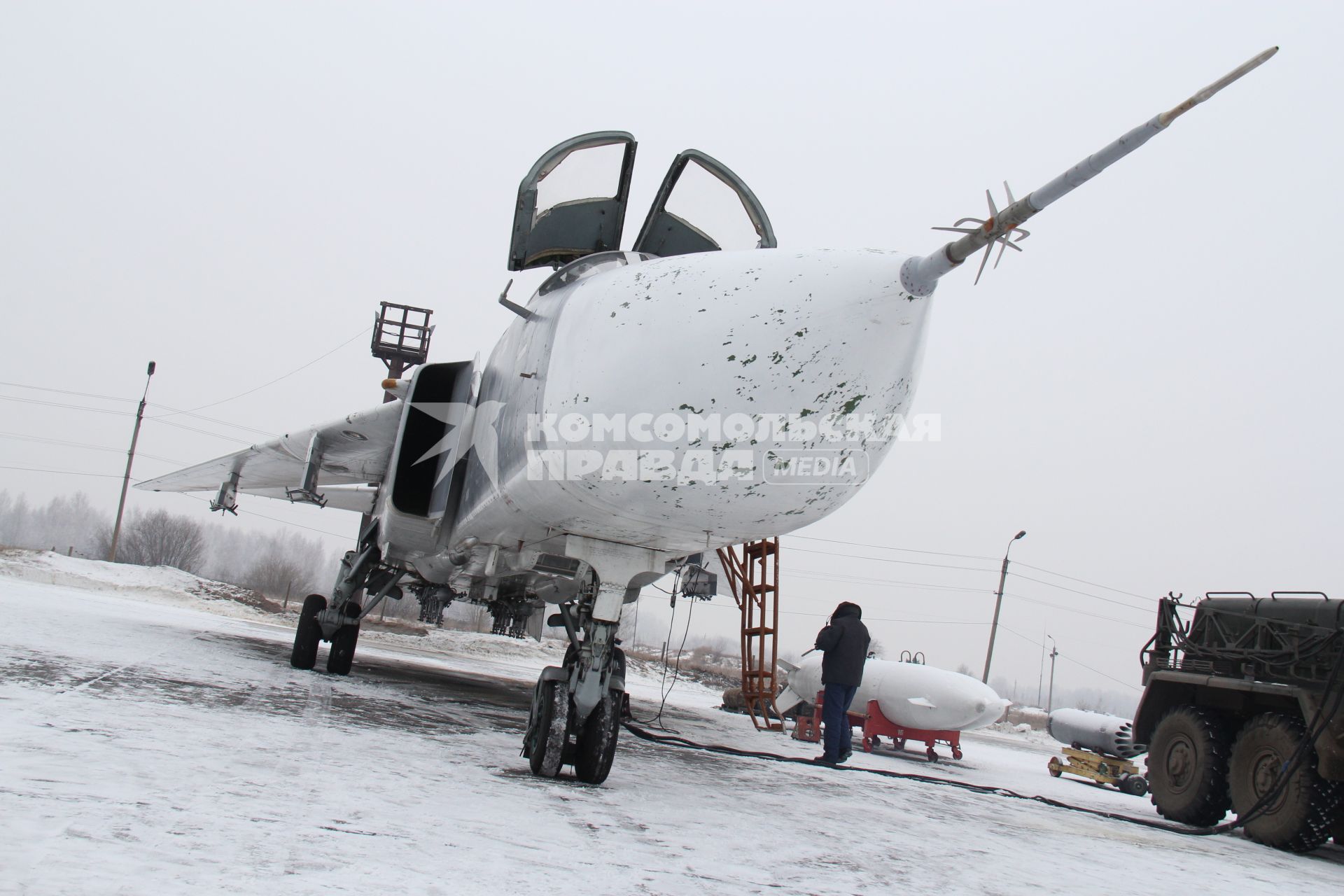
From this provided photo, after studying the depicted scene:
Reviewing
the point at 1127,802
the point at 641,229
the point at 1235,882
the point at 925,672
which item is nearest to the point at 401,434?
the point at 641,229

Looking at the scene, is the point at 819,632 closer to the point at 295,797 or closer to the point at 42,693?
the point at 295,797

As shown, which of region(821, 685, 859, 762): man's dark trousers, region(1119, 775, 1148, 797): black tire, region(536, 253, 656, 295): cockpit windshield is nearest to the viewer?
region(536, 253, 656, 295): cockpit windshield

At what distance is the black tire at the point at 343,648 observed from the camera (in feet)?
25.5

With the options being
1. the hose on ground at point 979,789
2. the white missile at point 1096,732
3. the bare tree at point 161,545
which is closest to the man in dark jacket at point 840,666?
the hose on ground at point 979,789

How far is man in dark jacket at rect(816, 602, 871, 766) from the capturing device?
5996mm

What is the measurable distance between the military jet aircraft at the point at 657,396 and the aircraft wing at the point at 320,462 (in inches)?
74.7

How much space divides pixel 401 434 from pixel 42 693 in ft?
8.60

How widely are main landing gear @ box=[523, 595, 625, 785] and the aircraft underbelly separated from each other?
90cm

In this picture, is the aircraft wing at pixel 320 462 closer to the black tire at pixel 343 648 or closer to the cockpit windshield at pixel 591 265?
the black tire at pixel 343 648

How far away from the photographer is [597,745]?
149 inches

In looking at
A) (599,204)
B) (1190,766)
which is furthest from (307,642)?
(1190,766)

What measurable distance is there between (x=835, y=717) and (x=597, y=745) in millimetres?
2977

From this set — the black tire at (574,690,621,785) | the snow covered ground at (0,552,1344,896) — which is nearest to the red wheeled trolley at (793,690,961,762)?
the snow covered ground at (0,552,1344,896)

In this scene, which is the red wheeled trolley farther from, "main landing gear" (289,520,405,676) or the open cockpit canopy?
the open cockpit canopy
